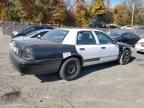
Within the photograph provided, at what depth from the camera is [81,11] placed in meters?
39.4

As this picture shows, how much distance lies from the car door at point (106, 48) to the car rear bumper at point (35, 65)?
6.69 ft

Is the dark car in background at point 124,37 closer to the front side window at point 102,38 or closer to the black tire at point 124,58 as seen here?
the black tire at point 124,58

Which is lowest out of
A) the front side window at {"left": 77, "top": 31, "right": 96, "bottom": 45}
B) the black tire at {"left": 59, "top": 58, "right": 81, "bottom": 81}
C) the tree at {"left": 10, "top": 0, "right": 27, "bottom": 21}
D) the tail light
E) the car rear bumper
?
the black tire at {"left": 59, "top": 58, "right": 81, "bottom": 81}

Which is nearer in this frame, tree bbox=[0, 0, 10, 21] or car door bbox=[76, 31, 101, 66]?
car door bbox=[76, 31, 101, 66]

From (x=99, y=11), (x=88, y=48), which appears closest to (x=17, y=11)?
(x=99, y=11)

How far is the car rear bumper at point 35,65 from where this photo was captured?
6.24 metres

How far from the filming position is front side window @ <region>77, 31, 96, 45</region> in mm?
7510

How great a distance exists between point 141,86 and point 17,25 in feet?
64.6

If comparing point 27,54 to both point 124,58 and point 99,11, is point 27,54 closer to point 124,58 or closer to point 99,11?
point 124,58

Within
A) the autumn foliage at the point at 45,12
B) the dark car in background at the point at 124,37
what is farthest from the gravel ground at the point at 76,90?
the autumn foliage at the point at 45,12

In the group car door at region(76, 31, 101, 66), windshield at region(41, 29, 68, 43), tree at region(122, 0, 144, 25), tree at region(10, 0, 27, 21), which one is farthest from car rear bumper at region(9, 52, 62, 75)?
tree at region(122, 0, 144, 25)

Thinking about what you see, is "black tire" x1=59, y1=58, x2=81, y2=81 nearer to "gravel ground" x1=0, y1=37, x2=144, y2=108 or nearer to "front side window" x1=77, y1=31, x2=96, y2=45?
"gravel ground" x1=0, y1=37, x2=144, y2=108

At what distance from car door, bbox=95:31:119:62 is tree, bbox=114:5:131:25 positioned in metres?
49.3

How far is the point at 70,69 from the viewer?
7297 millimetres
